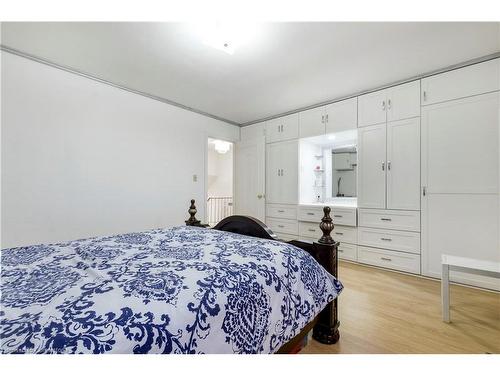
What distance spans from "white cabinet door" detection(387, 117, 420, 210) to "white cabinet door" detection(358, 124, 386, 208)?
8cm

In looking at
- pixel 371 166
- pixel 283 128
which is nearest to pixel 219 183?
pixel 283 128

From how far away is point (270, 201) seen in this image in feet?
14.4

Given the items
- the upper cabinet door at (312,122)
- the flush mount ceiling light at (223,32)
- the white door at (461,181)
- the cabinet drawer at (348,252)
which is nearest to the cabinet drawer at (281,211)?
the cabinet drawer at (348,252)

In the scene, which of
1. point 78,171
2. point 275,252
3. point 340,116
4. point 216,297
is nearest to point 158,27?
point 78,171

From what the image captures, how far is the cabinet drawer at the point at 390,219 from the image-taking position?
9.53 feet

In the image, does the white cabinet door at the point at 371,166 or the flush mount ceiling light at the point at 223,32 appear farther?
the white cabinet door at the point at 371,166

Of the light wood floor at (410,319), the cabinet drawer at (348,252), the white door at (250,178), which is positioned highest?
the white door at (250,178)

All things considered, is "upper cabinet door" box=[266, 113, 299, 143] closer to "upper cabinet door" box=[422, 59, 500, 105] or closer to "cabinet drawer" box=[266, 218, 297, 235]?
"cabinet drawer" box=[266, 218, 297, 235]

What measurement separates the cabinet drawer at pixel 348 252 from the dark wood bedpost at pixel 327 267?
1.96 metres

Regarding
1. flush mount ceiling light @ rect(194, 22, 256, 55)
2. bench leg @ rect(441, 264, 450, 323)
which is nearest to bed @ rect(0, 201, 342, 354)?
bench leg @ rect(441, 264, 450, 323)

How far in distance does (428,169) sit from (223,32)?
104 inches

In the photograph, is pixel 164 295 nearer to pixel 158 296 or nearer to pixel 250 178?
pixel 158 296

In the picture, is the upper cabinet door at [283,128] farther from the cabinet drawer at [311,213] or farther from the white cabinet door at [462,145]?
the white cabinet door at [462,145]

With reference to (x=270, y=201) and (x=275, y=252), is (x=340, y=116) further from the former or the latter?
(x=275, y=252)
